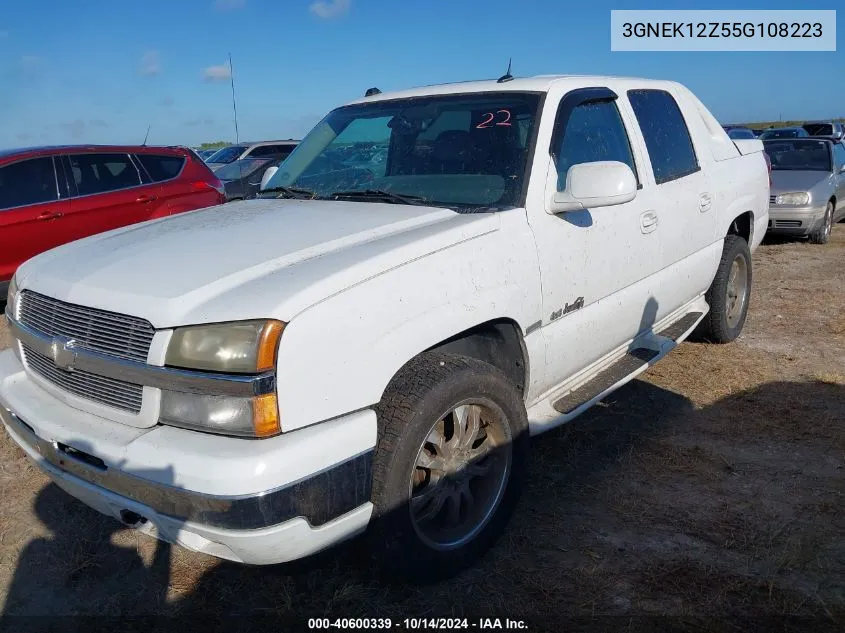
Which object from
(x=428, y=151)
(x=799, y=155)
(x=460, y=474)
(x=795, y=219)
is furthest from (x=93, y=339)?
(x=799, y=155)

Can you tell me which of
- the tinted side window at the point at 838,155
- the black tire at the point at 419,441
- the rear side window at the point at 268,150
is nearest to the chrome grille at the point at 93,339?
the black tire at the point at 419,441

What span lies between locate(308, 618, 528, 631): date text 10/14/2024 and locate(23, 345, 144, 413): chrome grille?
3.39ft

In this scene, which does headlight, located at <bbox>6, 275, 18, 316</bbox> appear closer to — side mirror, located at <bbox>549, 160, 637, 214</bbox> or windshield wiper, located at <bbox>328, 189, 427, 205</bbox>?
Result: windshield wiper, located at <bbox>328, 189, 427, 205</bbox>

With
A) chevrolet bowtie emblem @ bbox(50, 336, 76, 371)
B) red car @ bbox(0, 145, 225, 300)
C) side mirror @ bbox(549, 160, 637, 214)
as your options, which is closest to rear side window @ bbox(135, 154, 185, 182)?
red car @ bbox(0, 145, 225, 300)

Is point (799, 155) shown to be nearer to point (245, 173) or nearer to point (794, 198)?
point (794, 198)

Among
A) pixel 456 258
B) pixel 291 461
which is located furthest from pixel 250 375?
pixel 456 258

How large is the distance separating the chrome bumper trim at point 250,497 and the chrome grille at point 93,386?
0.63 ft

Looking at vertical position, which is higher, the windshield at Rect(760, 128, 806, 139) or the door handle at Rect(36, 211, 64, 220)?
the windshield at Rect(760, 128, 806, 139)

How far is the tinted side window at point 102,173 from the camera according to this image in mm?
7516

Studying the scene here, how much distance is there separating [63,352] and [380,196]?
149 centimetres

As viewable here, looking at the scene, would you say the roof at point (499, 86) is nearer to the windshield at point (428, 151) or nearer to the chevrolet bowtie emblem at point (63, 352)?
the windshield at point (428, 151)

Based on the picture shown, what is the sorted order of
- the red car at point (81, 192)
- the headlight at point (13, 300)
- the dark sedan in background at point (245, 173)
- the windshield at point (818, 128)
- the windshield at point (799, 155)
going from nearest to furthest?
1. the headlight at point (13, 300)
2. the red car at point (81, 192)
3. the windshield at point (799, 155)
4. the dark sedan in background at point (245, 173)
5. the windshield at point (818, 128)

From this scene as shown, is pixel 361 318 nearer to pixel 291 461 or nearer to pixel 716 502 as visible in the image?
pixel 291 461

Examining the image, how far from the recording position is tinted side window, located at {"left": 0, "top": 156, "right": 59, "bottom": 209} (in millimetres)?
7043
